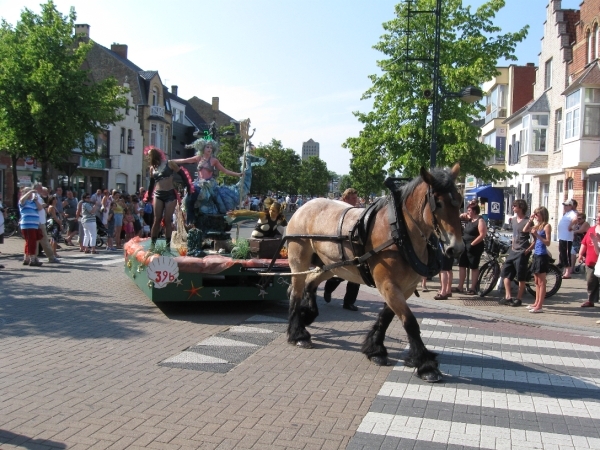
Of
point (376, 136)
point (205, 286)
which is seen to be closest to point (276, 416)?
point (205, 286)

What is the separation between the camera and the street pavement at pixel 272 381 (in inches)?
185

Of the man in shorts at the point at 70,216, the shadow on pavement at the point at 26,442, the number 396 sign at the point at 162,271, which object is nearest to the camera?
the shadow on pavement at the point at 26,442

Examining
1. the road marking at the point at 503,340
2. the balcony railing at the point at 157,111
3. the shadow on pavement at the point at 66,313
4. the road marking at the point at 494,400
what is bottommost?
the road marking at the point at 503,340

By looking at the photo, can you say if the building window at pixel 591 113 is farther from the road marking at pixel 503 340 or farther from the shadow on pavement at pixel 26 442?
the shadow on pavement at pixel 26 442

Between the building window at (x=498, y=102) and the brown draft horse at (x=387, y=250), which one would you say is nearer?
the brown draft horse at (x=387, y=250)

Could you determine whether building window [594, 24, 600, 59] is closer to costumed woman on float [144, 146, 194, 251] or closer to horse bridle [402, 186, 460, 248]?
costumed woman on float [144, 146, 194, 251]

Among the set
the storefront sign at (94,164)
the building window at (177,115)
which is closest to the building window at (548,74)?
the storefront sign at (94,164)

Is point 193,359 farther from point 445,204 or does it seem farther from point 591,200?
point 591,200

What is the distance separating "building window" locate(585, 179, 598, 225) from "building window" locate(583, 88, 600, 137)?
196 centimetres

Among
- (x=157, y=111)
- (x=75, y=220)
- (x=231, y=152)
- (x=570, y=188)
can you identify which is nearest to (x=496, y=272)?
(x=75, y=220)

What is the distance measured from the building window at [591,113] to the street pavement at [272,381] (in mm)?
15114

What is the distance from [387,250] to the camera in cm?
632

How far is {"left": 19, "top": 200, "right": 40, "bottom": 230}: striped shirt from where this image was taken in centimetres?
1410

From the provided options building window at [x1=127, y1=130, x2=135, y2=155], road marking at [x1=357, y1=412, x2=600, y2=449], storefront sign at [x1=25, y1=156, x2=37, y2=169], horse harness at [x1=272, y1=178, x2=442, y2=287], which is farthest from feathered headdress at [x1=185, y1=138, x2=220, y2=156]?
building window at [x1=127, y1=130, x2=135, y2=155]
